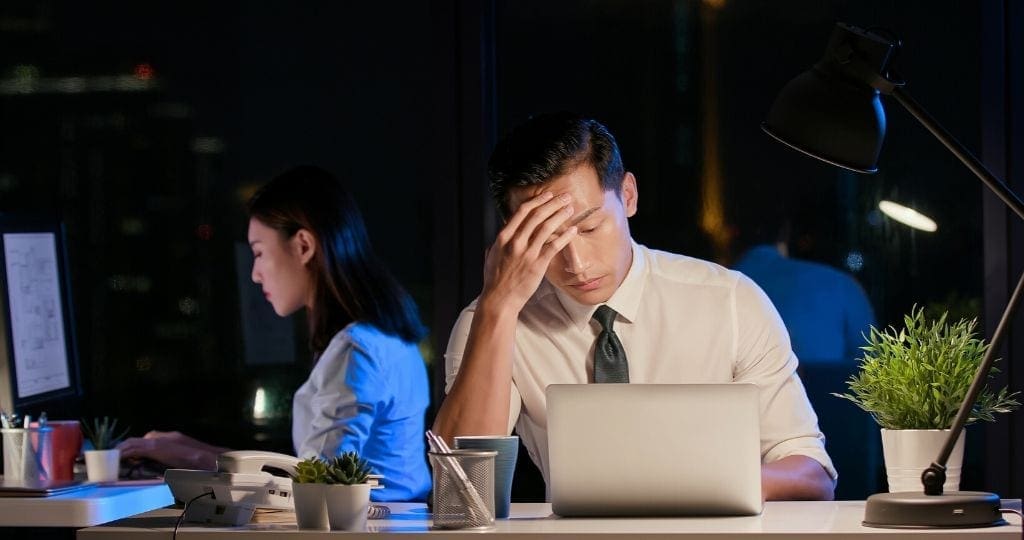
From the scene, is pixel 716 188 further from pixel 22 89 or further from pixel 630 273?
pixel 22 89

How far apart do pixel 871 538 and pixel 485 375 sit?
101 centimetres

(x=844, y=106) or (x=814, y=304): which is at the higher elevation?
(x=844, y=106)

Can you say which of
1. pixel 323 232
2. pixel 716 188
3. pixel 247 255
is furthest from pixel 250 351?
pixel 716 188

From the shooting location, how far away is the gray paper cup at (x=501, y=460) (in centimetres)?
201

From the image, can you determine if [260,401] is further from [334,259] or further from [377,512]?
[377,512]

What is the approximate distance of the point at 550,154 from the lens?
2.73 meters

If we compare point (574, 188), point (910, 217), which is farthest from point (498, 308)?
point (910, 217)

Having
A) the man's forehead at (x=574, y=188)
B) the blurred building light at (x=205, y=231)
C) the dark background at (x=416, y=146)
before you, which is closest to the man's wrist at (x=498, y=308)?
the man's forehead at (x=574, y=188)

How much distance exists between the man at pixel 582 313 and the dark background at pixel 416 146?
1035 millimetres

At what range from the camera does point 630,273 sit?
9.23 ft

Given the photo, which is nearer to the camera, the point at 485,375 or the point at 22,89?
the point at 485,375

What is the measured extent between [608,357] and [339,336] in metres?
1.13

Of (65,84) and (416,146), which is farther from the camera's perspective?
(65,84)

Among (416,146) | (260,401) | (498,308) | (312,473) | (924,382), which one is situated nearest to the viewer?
(312,473)
